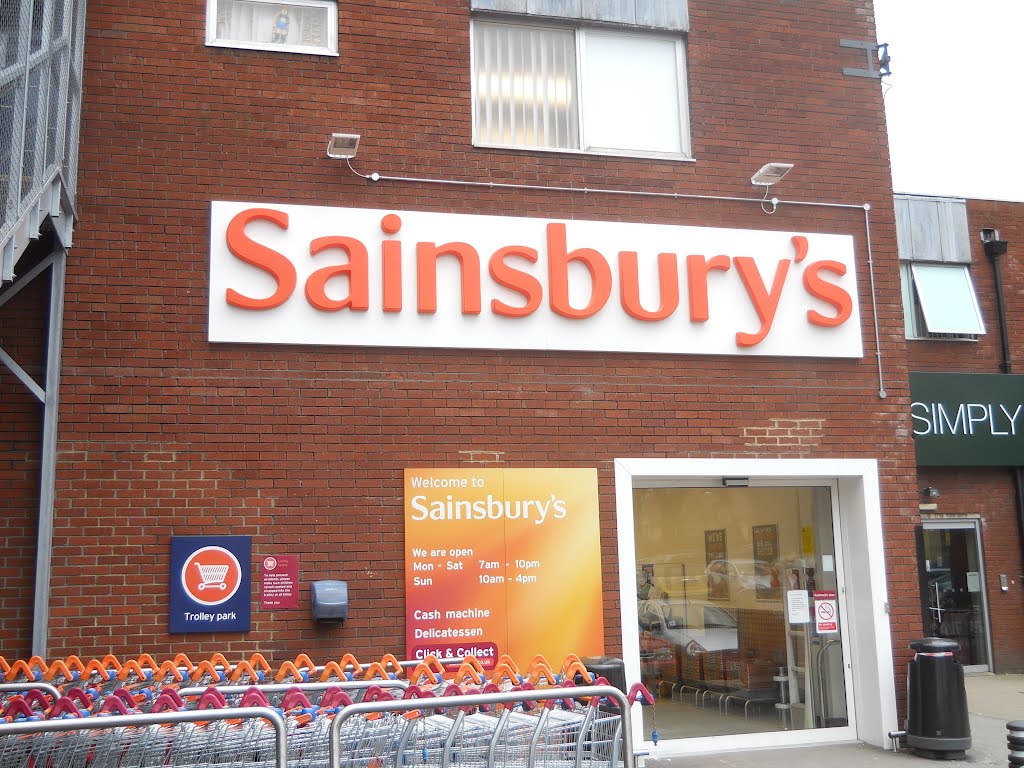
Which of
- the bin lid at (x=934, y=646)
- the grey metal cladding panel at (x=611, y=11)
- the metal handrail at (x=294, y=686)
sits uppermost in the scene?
the grey metal cladding panel at (x=611, y=11)

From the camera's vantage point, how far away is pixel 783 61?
10.9 m

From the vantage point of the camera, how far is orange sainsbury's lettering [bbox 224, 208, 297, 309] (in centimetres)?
898

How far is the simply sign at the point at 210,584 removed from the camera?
27.8 ft

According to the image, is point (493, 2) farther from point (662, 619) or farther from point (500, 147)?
point (662, 619)

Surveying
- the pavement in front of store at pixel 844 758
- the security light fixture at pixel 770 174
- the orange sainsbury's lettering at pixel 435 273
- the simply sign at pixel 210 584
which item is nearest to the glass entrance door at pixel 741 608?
the pavement in front of store at pixel 844 758

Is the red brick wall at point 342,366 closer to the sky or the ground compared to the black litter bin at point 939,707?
closer to the sky

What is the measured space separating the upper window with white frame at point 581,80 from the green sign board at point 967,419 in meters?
8.06

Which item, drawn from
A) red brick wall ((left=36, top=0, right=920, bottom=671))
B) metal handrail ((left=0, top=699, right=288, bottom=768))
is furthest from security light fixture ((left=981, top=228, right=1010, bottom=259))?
metal handrail ((left=0, top=699, right=288, bottom=768))

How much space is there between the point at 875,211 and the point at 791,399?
2.32 metres

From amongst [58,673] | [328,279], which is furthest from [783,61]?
[58,673]

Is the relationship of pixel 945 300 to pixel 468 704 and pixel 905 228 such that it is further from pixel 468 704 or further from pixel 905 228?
pixel 468 704

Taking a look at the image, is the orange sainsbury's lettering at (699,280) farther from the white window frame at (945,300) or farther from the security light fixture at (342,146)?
the white window frame at (945,300)

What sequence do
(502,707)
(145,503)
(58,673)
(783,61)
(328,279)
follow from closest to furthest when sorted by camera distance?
1. (502,707)
2. (58,673)
3. (145,503)
4. (328,279)
5. (783,61)

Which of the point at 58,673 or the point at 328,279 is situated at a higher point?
the point at 328,279
